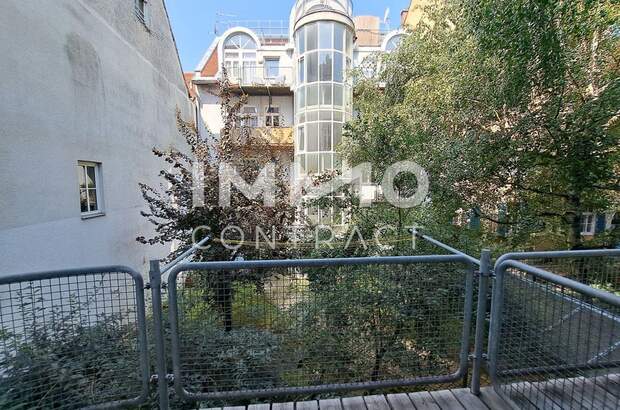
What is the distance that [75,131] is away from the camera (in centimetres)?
499

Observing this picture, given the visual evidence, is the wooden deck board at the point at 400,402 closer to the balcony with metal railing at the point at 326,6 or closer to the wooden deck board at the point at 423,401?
the wooden deck board at the point at 423,401

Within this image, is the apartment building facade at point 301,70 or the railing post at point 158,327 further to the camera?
the apartment building facade at point 301,70

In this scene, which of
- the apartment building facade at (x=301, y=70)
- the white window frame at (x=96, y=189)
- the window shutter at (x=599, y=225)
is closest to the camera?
the white window frame at (x=96, y=189)

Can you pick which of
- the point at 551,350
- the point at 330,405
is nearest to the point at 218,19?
the point at 330,405

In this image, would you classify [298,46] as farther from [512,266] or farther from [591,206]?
[512,266]

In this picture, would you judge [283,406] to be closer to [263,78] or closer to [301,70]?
[301,70]

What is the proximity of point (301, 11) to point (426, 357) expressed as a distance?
17009 millimetres

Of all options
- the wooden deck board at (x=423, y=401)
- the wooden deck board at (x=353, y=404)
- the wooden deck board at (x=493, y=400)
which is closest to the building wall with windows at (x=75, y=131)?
the wooden deck board at (x=353, y=404)

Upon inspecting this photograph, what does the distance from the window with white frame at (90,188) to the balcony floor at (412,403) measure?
511cm

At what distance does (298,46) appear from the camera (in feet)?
47.3

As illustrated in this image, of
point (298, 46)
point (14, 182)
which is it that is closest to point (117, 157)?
point (14, 182)

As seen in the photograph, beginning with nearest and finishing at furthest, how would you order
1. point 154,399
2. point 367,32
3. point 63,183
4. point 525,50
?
point 154,399
point 525,50
point 63,183
point 367,32

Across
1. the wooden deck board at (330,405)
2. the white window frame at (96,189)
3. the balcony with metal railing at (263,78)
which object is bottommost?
the wooden deck board at (330,405)

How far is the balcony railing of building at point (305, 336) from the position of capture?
180 cm
